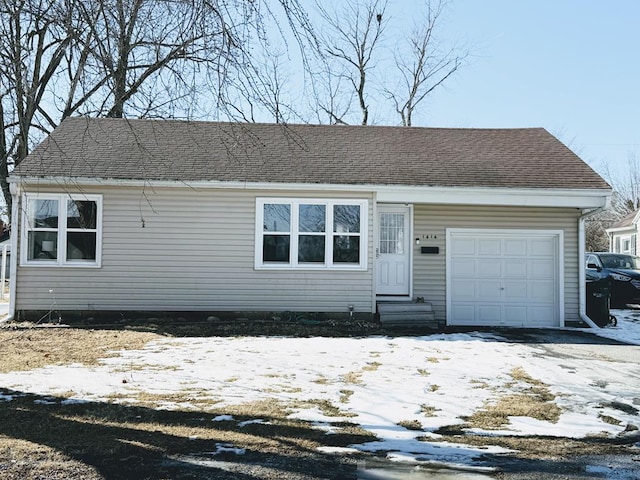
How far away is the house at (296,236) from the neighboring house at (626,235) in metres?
18.6

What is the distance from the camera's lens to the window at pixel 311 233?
41.0 ft

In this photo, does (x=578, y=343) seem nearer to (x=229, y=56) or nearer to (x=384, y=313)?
(x=384, y=313)

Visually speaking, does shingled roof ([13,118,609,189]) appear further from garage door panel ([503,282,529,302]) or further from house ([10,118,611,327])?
garage door panel ([503,282,529,302])

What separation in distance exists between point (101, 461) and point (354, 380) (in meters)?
3.60

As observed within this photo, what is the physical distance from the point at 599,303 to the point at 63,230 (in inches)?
469

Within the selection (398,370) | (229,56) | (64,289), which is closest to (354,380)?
(398,370)

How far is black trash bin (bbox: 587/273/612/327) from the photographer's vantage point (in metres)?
13.2

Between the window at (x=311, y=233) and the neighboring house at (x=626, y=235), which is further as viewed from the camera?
the neighboring house at (x=626, y=235)

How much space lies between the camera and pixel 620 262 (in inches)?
734

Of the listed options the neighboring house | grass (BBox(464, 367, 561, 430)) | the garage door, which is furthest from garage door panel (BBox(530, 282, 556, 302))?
the neighboring house

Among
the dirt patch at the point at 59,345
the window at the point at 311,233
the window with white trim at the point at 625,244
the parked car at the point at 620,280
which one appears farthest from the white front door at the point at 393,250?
the window with white trim at the point at 625,244

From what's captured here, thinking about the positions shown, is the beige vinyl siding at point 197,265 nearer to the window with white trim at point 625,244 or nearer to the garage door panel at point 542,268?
the garage door panel at point 542,268

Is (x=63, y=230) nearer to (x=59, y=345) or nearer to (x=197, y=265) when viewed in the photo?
(x=197, y=265)

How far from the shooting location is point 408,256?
1314 centimetres
